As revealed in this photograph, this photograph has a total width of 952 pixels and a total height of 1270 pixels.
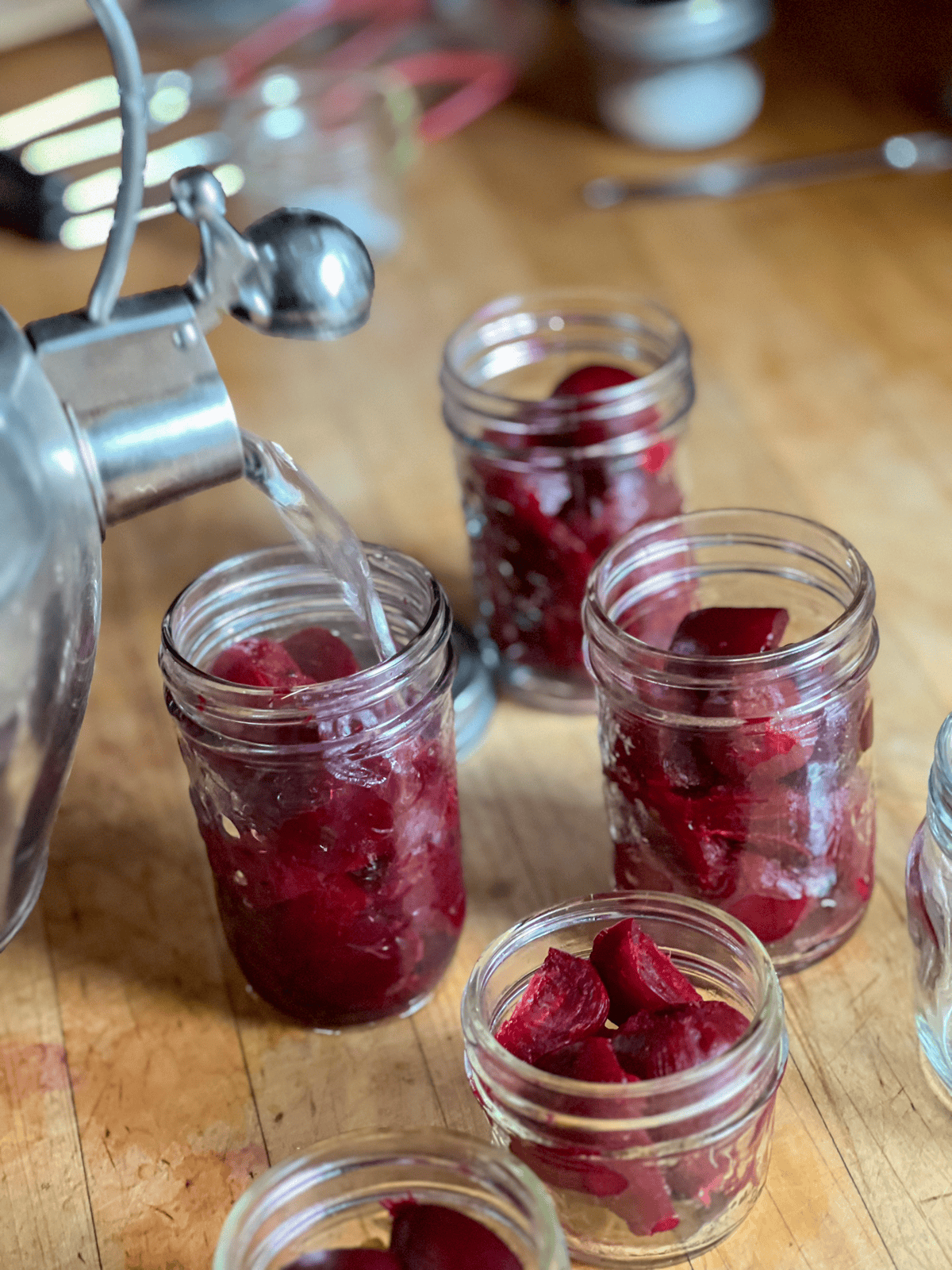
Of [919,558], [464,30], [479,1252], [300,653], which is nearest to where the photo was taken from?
[479,1252]

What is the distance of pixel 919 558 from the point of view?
3.36ft

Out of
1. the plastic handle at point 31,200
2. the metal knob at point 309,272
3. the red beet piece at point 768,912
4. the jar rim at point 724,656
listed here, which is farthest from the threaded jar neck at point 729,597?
the plastic handle at point 31,200

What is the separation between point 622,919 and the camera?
68 centimetres

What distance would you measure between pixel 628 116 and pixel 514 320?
0.61 meters

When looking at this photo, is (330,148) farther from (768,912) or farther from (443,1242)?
(443,1242)

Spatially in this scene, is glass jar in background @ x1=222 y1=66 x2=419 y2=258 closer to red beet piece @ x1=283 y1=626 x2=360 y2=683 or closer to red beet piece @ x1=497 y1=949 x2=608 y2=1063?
red beet piece @ x1=283 y1=626 x2=360 y2=683

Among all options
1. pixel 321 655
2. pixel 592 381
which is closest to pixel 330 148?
pixel 592 381

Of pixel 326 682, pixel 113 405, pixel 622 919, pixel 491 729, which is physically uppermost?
pixel 113 405

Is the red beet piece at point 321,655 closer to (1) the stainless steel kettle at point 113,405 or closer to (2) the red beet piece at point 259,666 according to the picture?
(2) the red beet piece at point 259,666

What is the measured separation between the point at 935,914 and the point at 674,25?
105 centimetres

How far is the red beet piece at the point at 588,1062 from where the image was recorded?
1.97 ft

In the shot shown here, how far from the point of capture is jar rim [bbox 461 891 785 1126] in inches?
22.8

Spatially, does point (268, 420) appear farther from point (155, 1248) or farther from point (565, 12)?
point (565, 12)

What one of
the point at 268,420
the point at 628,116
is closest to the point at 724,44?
the point at 628,116
